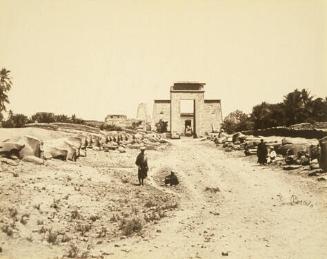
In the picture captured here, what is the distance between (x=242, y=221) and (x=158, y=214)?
6.16ft

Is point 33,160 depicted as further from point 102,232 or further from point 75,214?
point 102,232

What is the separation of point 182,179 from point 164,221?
437 centimetres

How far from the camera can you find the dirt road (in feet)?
26.8

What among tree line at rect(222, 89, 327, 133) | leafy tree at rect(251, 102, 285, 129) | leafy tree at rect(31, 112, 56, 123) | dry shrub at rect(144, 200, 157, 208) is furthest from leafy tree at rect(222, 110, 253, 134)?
dry shrub at rect(144, 200, 157, 208)

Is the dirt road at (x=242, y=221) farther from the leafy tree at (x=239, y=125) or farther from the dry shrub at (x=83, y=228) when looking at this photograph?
the leafy tree at (x=239, y=125)

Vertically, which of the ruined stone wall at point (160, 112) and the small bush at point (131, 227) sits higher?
the ruined stone wall at point (160, 112)

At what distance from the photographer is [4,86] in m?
13.6

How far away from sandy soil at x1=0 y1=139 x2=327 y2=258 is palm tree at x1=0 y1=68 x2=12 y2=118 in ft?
8.41

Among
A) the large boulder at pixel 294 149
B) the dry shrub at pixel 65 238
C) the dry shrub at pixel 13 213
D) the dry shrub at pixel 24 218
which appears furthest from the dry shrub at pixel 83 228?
the large boulder at pixel 294 149

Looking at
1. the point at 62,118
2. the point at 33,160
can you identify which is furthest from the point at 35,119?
the point at 33,160

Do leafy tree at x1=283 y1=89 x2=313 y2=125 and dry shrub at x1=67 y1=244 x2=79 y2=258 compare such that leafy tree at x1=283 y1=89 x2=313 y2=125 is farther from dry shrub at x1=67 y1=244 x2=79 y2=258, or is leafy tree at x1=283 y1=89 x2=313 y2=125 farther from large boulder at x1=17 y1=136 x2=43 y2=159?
dry shrub at x1=67 y1=244 x2=79 y2=258

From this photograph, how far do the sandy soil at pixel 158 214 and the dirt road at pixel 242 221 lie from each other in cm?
2

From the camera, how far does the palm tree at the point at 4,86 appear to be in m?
12.2

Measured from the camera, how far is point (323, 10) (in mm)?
11391
